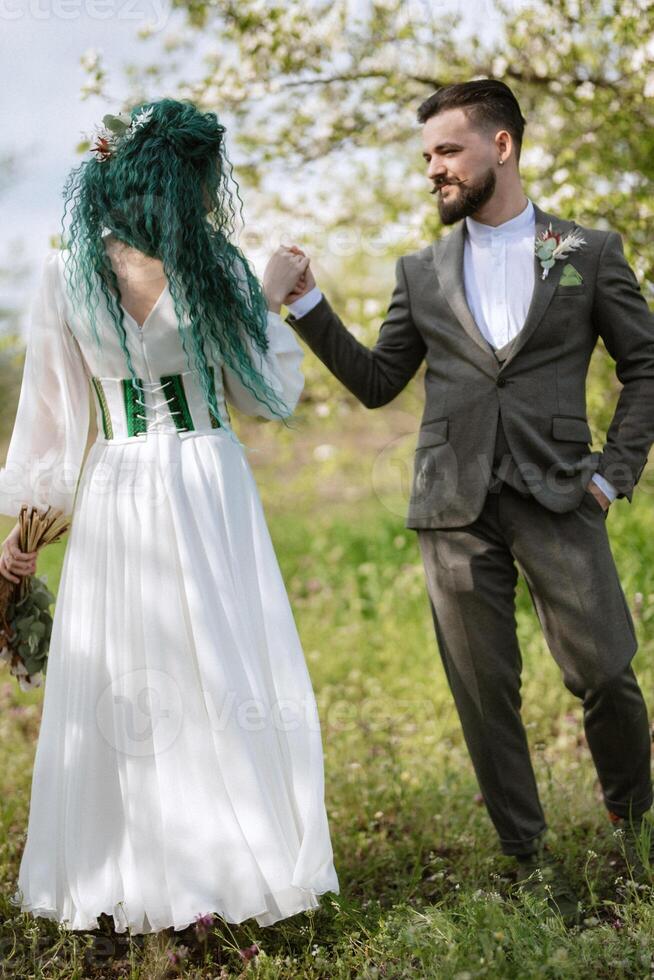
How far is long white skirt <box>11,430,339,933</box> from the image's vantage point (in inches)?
103

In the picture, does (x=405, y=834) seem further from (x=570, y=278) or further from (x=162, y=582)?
(x=570, y=278)

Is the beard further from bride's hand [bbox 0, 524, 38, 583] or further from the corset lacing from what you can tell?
bride's hand [bbox 0, 524, 38, 583]

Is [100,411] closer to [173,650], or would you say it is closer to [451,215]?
[173,650]

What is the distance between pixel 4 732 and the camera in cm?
484

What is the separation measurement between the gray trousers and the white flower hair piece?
141cm

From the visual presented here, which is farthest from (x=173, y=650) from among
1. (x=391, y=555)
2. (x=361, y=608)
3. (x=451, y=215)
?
(x=391, y=555)

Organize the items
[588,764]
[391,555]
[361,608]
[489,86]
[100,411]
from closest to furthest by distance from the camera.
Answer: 1. [100,411]
2. [489,86]
3. [588,764]
4. [361,608]
5. [391,555]

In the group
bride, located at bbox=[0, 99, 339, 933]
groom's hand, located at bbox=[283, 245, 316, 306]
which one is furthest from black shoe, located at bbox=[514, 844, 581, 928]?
groom's hand, located at bbox=[283, 245, 316, 306]

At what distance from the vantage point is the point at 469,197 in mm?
3037

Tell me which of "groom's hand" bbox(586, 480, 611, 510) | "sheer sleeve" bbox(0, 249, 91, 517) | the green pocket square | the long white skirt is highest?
the green pocket square

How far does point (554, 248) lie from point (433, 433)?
0.65 meters

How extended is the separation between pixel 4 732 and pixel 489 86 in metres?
3.60

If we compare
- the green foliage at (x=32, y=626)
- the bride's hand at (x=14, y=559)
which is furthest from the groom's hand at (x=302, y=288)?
the green foliage at (x=32, y=626)

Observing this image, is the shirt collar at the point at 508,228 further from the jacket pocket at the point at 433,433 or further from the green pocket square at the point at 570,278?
the jacket pocket at the point at 433,433
